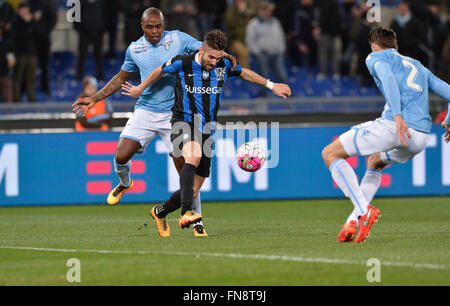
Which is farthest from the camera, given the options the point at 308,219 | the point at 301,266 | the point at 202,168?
the point at 308,219

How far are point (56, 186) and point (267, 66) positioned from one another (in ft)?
20.0

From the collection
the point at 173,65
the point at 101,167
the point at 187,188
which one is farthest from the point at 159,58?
the point at 101,167

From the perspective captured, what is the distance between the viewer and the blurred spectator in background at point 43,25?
18469 millimetres

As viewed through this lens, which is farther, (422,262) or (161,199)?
(161,199)

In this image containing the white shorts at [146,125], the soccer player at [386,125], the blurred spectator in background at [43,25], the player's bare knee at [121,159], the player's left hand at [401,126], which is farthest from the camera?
the blurred spectator in background at [43,25]

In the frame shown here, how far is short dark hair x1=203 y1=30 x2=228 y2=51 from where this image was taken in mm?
8711

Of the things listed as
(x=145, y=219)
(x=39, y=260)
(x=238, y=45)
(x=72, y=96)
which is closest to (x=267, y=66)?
(x=238, y=45)

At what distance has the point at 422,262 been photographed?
6.82 meters

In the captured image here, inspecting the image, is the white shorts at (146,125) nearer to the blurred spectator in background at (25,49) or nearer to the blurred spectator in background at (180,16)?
the blurred spectator in background at (25,49)

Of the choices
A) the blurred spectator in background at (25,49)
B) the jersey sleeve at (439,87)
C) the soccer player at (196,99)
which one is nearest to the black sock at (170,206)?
the soccer player at (196,99)

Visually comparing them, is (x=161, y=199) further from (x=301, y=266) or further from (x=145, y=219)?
(x=301, y=266)

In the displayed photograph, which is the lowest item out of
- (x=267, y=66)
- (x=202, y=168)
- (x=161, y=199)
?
(x=161, y=199)

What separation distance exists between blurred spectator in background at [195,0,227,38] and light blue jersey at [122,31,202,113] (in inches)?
390

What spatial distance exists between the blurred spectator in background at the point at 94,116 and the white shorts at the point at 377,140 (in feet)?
27.2
